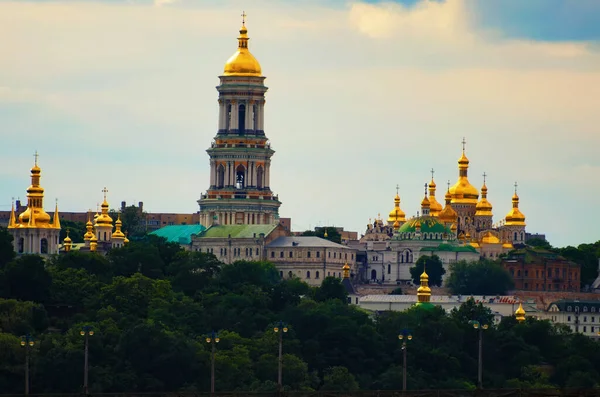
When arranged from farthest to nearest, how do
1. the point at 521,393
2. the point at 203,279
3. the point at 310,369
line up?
1. the point at 203,279
2. the point at 310,369
3. the point at 521,393

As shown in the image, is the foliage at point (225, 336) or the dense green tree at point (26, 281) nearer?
the foliage at point (225, 336)

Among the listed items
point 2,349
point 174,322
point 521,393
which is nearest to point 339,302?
point 174,322

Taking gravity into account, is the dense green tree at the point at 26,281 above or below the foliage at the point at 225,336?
above

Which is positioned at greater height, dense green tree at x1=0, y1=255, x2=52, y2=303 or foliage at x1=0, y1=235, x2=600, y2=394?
dense green tree at x1=0, y1=255, x2=52, y2=303

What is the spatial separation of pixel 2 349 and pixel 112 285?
80.6 feet

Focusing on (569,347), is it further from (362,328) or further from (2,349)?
(2,349)

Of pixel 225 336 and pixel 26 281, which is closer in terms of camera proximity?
pixel 225 336

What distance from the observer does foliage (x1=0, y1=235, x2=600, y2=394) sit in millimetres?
151500

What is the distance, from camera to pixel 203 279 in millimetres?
187125

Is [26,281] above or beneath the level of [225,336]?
above

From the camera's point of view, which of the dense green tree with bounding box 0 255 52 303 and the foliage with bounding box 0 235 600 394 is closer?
the foliage with bounding box 0 235 600 394

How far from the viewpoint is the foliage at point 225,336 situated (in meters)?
152

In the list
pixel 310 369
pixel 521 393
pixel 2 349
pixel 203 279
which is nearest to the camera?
pixel 521 393

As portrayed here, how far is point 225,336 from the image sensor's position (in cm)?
16212
